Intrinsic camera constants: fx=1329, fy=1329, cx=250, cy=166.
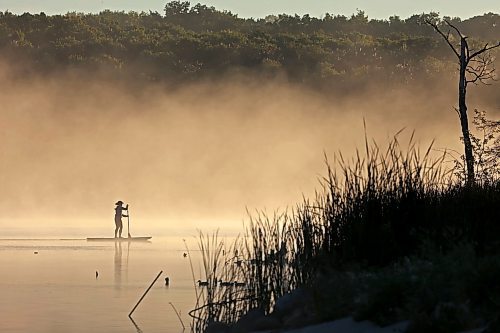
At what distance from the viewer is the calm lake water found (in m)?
21.1

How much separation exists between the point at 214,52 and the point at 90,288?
8440 centimetres

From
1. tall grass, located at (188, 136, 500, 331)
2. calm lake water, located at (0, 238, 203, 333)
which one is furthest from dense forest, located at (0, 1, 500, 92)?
tall grass, located at (188, 136, 500, 331)

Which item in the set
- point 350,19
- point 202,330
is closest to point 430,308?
point 202,330

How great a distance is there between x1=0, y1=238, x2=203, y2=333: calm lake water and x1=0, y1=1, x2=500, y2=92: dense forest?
67.4 metres

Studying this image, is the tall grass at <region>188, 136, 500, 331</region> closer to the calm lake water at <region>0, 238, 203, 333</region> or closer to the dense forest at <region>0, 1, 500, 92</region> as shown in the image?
the calm lake water at <region>0, 238, 203, 333</region>

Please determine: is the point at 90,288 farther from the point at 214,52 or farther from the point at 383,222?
the point at 214,52

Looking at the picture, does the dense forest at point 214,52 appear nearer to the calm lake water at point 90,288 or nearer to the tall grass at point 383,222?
the calm lake water at point 90,288

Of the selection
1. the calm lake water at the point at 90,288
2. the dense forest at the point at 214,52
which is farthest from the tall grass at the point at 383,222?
the dense forest at the point at 214,52

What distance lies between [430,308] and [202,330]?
5974 millimetres

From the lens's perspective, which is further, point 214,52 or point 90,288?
point 214,52

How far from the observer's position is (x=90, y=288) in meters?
27.6

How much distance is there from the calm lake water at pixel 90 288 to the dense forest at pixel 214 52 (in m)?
67.4

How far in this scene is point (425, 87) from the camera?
108312 mm

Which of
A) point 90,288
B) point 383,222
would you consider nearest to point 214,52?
point 90,288
